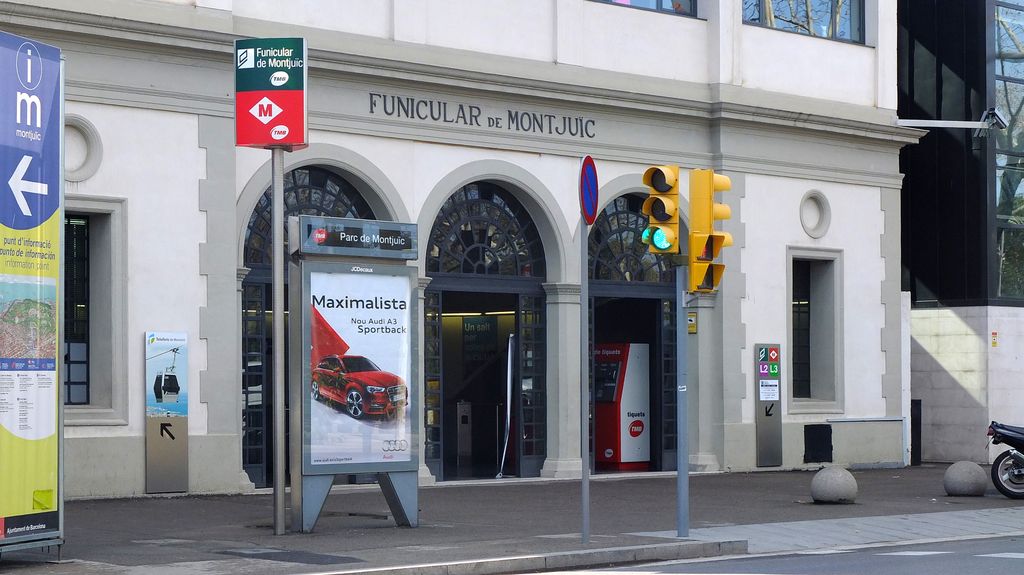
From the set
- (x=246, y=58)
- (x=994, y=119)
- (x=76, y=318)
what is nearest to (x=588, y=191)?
(x=246, y=58)

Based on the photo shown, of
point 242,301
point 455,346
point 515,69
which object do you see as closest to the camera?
point 242,301

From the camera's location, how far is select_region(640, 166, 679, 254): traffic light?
13.5 m

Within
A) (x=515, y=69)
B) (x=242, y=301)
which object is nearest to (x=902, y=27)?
(x=515, y=69)

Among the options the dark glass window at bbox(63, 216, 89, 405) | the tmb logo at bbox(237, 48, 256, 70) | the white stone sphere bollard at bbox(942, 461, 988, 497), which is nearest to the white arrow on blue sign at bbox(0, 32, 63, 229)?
the tmb logo at bbox(237, 48, 256, 70)

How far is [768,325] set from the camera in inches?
1003

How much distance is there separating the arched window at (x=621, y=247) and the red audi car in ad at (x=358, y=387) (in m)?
9.15

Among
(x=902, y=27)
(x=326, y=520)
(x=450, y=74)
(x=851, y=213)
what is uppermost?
(x=902, y=27)

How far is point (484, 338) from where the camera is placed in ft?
79.0

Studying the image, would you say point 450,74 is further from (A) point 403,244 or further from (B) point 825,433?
(B) point 825,433

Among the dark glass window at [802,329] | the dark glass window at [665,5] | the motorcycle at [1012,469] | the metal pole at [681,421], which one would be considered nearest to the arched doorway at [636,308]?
the dark glass window at [802,329]

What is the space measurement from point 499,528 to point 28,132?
6.24m

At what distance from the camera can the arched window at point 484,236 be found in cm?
2212

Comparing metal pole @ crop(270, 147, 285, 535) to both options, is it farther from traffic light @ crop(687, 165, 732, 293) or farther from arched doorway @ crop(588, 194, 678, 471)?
arched doorway @ crop(588, 194, 678, 471)

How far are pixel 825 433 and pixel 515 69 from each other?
27.2ft
